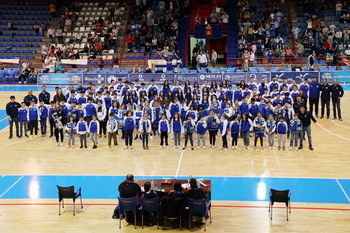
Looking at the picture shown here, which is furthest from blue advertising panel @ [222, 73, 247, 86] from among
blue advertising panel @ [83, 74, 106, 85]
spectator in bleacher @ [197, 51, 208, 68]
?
blue advertising panel @ [83, 74, 106, 85]

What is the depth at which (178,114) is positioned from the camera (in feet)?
68.0

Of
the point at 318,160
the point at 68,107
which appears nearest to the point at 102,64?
the point at 68,107

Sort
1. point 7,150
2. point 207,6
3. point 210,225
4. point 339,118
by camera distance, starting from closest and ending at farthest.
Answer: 1. point 210,225
2. point 7,150
3. point 339,118
4. point 207,6

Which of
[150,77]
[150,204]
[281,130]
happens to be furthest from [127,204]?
[150,77]

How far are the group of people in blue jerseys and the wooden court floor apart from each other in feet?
2.23

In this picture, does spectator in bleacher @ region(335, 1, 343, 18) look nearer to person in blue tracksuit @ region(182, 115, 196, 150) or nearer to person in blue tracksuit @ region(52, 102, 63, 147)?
person in blue tracksuit @ region(182, 115, 196, 150)

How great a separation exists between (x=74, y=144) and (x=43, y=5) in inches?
1123

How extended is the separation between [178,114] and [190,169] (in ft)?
10.6

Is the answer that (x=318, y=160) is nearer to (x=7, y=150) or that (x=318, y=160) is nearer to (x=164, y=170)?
(x=164, y=170)

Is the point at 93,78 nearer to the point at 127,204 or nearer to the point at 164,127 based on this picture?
the point at 164,127

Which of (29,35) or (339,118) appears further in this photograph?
(29,35)

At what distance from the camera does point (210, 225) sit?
13312 mm

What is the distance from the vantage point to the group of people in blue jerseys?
67.7 feet

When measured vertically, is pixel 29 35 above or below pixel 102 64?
above
